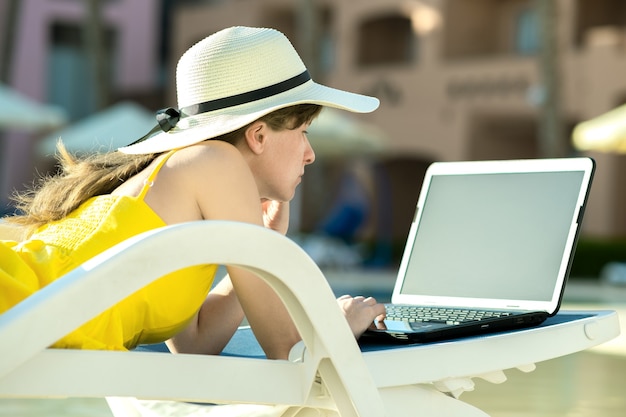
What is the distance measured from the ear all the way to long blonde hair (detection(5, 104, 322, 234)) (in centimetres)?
1

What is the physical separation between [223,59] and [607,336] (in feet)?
3.17

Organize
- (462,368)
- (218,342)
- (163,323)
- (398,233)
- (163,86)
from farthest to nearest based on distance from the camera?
(163,86)
(398,233)
(218,342)
(163,323)
(462,368)

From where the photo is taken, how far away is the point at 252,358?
1871 millimetres

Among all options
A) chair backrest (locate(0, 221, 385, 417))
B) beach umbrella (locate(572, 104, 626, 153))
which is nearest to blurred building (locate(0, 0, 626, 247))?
beach umbrella (locate(572, 104, 626, 153))

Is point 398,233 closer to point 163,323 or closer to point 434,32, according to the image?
point 434,32

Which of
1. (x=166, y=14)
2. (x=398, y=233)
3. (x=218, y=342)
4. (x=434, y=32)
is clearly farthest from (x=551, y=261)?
(x=166, y=14)

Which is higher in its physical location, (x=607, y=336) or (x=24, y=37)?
(x=607, y=336)

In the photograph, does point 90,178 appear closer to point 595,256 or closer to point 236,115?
point 236,115

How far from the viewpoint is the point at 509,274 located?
258 cm

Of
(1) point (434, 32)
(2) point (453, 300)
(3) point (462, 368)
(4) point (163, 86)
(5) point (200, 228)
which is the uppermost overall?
(5) point (200, 228)

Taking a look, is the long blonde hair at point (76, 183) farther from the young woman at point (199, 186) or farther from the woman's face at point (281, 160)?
the woman's face at point (281, 160)

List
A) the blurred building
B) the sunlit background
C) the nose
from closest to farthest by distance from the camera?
the nose → the sunlit background → the blurred building

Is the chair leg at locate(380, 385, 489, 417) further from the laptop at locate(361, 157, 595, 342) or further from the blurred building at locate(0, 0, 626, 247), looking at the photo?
the blurred building at locate(0, 0, 626, 247)

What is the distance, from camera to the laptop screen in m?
2.50
